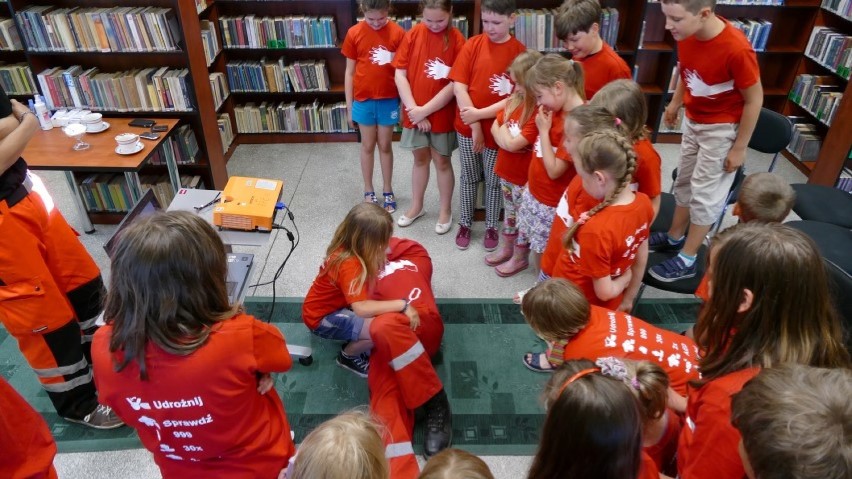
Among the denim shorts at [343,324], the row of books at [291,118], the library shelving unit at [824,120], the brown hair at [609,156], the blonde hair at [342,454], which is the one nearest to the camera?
the blonde hair at [342,454]

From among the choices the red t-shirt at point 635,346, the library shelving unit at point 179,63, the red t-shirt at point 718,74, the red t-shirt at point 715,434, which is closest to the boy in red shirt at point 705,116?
the red t-shirt at point 718,74

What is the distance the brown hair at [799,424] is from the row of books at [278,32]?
13.9ft

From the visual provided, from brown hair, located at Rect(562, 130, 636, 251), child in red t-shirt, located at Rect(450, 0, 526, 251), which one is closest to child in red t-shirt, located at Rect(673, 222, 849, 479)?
brown hair, located at Rect(562, 130, 636, 251)

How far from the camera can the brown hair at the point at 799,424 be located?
97 cm

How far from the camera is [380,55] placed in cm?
355

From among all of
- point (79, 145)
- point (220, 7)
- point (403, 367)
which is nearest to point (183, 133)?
point (79, 145)

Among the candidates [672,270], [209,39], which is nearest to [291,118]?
[209,39]

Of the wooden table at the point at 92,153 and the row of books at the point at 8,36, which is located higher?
the row of books at the point at 8,36

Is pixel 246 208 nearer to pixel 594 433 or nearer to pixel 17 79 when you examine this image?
pixel 594 433

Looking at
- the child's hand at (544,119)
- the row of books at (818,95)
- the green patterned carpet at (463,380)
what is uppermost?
the child's hand at (544,119)

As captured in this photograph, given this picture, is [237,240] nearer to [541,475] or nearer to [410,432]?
[410,432]

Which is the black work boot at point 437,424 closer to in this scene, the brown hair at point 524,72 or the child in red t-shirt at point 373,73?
the brown hair at point 524,72

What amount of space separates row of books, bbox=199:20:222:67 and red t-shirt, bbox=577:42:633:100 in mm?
2834

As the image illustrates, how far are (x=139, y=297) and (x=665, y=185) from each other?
3890mm
